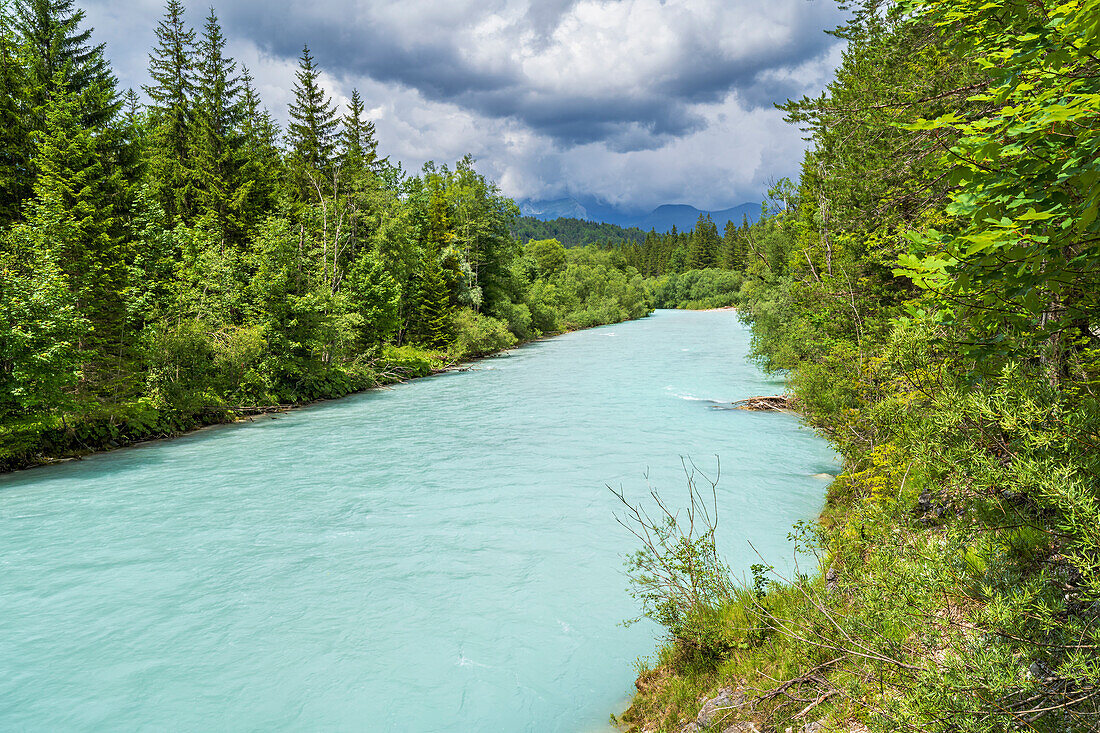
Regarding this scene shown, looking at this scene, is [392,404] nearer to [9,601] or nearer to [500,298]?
[9,601]

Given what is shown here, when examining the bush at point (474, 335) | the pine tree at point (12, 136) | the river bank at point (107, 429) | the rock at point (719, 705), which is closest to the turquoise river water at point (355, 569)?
the river bank at point (107, 429)

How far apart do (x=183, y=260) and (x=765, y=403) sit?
81.1 ft

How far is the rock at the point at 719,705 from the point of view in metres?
4.49

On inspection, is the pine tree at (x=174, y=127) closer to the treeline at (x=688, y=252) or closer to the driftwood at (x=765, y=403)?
the driftwood at (x=765, y=403)

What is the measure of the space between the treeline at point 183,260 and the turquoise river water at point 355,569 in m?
2.45

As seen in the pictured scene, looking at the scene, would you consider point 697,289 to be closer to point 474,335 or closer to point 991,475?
point 474,335

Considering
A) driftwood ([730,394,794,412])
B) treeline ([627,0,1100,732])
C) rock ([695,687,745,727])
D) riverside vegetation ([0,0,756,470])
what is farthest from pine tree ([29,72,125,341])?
driftwood ([730,394,794,412])

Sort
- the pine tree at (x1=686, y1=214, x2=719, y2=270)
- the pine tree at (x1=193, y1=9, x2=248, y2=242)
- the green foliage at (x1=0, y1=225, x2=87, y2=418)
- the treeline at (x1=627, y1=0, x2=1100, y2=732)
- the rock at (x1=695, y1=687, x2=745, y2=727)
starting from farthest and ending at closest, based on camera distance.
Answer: the pine tree at (x1=686, y1=214, x2=719, y2=270)
the pine tree at (x1=193, y1=9, x2=248, y2=242)
the green foliage at (x1=0, y1=225, x2=87, y2=418)
the rock at (x1=695, y1=687, x2=745, y2=727)
the treeline at (x1=627, y1=0, x2=1100, y2=732)

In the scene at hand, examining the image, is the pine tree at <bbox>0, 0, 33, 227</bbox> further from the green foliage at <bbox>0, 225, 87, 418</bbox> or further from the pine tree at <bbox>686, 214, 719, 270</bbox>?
the pine tree at <bbox>686, 214, 719, 270</bbox>

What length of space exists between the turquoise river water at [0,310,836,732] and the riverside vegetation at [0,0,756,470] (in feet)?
8.80

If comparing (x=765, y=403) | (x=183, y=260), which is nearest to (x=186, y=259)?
(x=183, y=260)

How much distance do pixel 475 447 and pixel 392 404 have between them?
9254mm

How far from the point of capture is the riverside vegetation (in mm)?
15438

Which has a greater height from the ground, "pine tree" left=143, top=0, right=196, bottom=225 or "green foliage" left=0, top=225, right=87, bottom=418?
"pine tree" left=143, top=0, right=196, bottom=225
